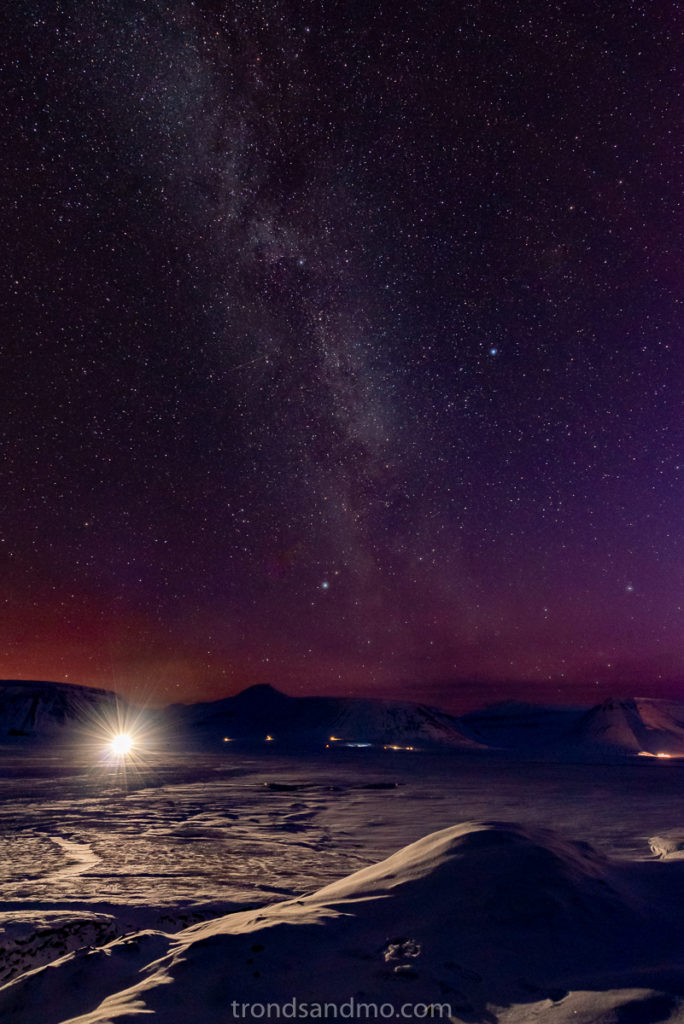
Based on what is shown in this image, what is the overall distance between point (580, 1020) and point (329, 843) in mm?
8931

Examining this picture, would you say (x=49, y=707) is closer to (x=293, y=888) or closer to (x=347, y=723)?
(x=347, y=723)

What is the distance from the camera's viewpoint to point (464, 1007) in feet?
9.84

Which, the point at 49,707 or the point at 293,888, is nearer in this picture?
the point at 293,888

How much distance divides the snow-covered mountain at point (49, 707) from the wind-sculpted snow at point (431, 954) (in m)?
133

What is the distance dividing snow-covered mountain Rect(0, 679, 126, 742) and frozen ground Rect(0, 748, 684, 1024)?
122990mm

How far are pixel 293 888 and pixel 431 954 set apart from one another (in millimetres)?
4392

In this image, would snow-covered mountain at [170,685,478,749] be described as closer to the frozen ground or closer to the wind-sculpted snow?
the frozen ground

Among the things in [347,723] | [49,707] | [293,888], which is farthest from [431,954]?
[49,707]

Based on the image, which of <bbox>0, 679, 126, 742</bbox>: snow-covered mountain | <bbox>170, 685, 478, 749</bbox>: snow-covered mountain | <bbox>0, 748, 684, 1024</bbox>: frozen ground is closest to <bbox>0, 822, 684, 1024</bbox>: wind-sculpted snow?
<bbox>0, 748, 684, 1024</bbox>: frozen ground

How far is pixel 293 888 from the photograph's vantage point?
7.29 metres

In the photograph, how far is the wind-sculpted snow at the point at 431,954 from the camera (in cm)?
304

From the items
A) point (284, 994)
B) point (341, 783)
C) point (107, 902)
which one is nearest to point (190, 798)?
point (341, 783)

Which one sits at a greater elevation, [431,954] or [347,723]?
[347,723]

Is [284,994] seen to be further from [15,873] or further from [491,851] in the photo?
[15,873]
